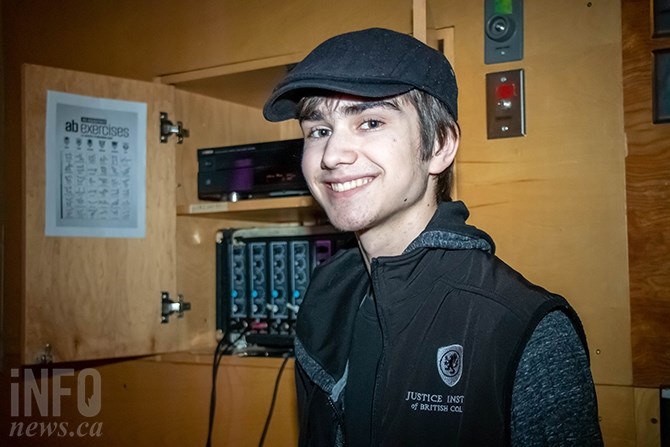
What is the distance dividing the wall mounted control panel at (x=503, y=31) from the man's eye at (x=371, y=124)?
1.58ft

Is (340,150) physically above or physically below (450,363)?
above

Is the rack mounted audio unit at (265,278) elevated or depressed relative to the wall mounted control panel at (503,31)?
depressed

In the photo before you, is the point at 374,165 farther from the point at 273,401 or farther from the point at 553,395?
the point at 273,401

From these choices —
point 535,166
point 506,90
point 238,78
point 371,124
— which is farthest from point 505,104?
point 238,78

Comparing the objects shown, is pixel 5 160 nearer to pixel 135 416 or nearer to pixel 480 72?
pixel 135 416

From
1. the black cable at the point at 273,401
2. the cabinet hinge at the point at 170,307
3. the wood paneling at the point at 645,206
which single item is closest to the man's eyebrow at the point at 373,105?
the wood paneling at the point at 645,206

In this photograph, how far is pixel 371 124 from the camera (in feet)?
4.08

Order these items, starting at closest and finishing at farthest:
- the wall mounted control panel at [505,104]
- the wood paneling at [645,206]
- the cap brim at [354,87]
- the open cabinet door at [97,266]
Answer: the cap brim at [354,87], the wood paneling at [645,206], the wall mounted control panel at [505,104], the open cabinet door at [97,266]

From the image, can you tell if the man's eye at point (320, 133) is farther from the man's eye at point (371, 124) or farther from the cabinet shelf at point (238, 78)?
the cabinet shelf at point (238, 78)

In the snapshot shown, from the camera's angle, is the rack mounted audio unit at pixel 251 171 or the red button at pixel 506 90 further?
the rack mounted audio unit at pixel 251 171

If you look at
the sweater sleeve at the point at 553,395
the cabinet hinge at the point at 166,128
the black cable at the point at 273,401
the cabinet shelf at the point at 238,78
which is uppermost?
the cabinet shelf at the point at 238,78

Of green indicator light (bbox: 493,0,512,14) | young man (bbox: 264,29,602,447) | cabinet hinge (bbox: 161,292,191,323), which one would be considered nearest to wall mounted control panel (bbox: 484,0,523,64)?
green indicator light (bbox: 493,0,512,14)

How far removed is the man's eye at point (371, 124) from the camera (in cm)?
124

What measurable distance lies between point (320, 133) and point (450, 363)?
498mm
